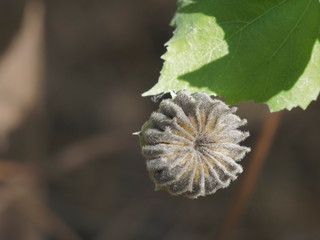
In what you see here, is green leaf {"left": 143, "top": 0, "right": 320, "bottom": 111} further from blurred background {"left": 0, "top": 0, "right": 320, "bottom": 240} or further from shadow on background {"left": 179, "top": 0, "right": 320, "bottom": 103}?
blurred background {"left": 0, "top": 0, "right": 320, "bottom": 240}

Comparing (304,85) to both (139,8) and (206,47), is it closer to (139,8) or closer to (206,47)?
(206,47)

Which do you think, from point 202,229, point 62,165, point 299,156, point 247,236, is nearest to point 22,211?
point 62,165

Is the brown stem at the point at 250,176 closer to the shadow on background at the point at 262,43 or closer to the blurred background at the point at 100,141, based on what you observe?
the blurred background at the point at 100,141

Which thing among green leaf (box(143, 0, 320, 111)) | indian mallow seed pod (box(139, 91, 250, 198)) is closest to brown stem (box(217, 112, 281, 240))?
green leaf (box(143, 0, 320, 111))

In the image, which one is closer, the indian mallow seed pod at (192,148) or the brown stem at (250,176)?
the indian mallow seed pod at (192,148)

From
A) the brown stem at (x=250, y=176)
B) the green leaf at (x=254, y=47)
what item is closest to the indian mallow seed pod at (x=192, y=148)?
the green leaf at (x=254, y=47)

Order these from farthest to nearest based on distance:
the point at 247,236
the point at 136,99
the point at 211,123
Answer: the point at 136,99 < the point at 247,236 < the point at 211,123

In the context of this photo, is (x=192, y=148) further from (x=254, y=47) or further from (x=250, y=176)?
(x=250, y=176)

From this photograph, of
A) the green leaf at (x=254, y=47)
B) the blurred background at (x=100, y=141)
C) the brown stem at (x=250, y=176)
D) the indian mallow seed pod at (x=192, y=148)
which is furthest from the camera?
the blurred background at (x=100, y=141)
